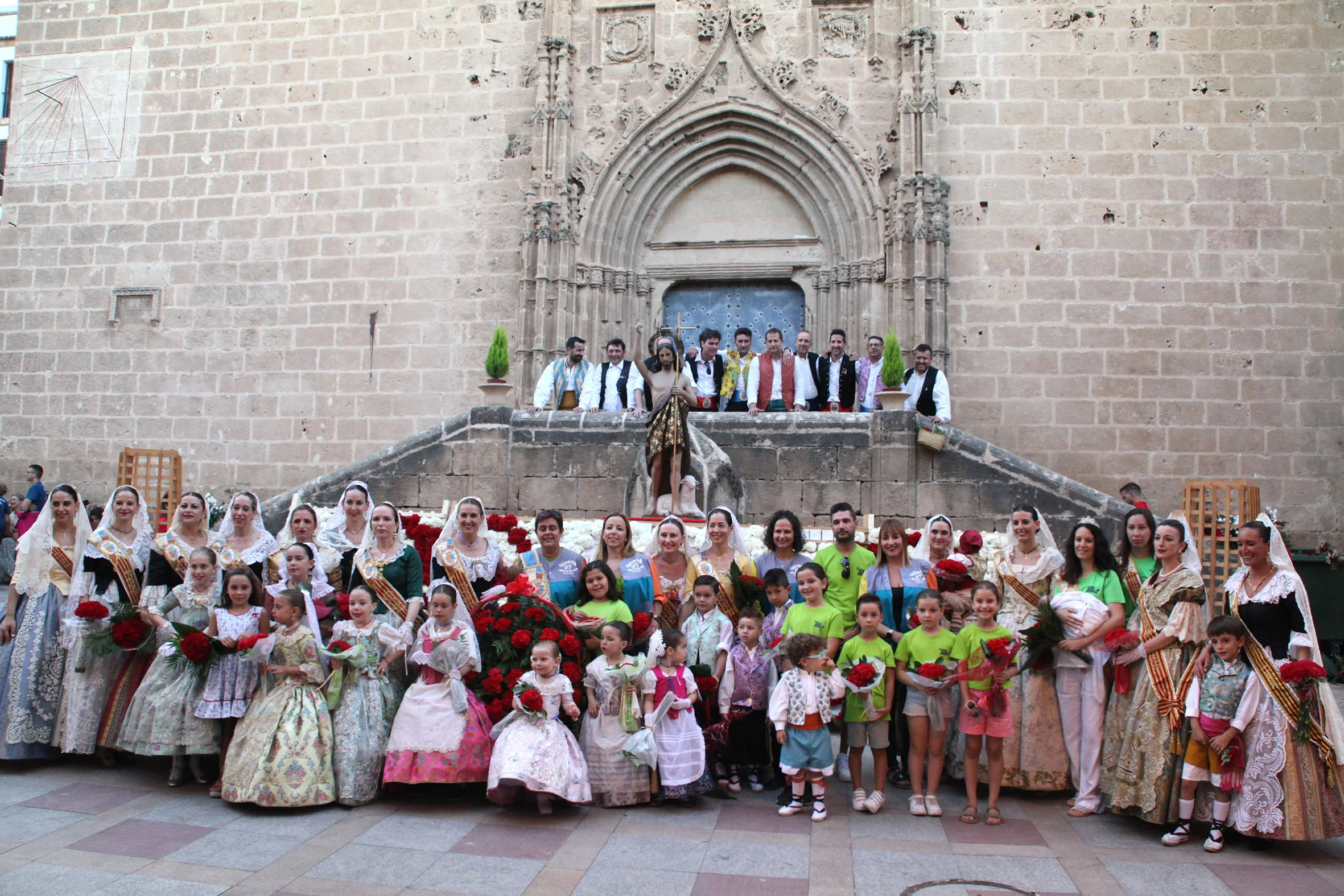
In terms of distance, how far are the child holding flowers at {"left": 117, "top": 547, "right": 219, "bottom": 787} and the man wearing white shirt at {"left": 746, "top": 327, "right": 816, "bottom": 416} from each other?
6.52m

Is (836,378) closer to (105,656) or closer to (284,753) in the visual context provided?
(284,753)

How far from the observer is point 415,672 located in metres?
5.66

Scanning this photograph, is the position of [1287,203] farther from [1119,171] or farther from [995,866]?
[995,866]

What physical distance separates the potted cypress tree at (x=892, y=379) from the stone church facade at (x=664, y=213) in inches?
110

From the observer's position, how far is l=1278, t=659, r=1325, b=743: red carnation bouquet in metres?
4.48

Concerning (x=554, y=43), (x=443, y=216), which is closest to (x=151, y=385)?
(x=443, y=216)

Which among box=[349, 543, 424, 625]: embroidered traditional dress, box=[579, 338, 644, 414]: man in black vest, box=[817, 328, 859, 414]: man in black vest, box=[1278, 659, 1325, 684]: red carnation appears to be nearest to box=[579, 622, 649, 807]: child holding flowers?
box=[349, 543, 424, 625]: embroidered traditional dress

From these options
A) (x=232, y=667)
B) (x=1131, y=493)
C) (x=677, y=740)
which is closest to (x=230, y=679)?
(x=232, y=667)

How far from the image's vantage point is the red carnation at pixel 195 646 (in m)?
5.14

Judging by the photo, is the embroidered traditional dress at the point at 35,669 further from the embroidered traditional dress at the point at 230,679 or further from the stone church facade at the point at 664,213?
the stone church facade at the point at 664,213

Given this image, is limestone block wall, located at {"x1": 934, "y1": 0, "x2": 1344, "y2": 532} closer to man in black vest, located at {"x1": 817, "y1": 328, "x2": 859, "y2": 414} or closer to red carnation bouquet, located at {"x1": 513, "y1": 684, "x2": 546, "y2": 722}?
man in black vest, located at {"x1": 817, "y1": 328, "x2": 859, "y2": 414}

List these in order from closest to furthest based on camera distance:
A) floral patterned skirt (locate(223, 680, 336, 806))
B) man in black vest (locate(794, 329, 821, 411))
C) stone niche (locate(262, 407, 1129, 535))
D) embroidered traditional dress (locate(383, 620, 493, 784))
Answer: floral patterned skirt (locate(223, 680, 336, 806)), embroidered traditional dress (locate(383, 620, 493, 784)), stone niche (locate(262, 407, 1129, 535)), man in black vest (locate(794, 329, 821, 411))

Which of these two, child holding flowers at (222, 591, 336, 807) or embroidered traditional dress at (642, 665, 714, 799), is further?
embroidered traditional dress at (642, 665, 714, 799)

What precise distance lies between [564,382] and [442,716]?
6205 millimetres
